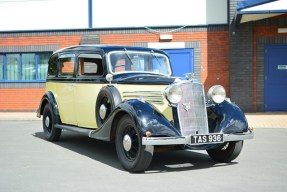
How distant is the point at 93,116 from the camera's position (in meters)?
7.16

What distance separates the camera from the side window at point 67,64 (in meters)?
8.23

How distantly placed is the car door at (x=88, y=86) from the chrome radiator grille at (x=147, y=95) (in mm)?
712

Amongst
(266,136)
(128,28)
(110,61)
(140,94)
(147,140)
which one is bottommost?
(266,136)

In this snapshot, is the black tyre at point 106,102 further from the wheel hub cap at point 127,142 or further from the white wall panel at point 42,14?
the white wall panel at point 42,14

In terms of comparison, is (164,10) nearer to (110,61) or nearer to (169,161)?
(110,61)

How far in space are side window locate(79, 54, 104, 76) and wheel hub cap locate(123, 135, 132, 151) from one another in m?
1.75

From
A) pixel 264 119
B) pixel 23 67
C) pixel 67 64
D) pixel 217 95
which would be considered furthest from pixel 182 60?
pixel 217 95

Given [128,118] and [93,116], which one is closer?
[128,118]

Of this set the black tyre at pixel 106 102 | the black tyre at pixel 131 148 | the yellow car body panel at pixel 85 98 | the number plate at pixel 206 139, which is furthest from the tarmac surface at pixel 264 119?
the black tyre at pixel 131 148

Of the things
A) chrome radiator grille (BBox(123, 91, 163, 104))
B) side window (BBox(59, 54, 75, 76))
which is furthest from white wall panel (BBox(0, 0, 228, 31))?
chrome radiator grille (BBox(123, 91, 163, 104))

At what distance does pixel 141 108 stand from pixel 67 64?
337 cm

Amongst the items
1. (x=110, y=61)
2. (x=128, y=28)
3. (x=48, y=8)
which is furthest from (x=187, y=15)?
(x=110, y=61)

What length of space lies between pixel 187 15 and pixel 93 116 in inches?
386

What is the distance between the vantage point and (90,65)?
7.65 meters
